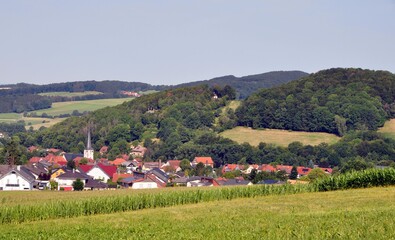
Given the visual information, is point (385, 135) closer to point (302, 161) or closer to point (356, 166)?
point (302, 161)

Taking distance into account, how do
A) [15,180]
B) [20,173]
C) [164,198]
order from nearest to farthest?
[164,198] → [15,180] → [20,173]

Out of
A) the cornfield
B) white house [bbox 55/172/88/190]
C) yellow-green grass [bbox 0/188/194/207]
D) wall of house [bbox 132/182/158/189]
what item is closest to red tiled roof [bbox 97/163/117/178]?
wall of house [bbox 132/182/158/189]

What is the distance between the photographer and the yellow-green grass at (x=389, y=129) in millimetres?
175062

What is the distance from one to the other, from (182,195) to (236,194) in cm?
391

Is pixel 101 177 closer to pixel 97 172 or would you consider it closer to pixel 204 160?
pixel 97 172

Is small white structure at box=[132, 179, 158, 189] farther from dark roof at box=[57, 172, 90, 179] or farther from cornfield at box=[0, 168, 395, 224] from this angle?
cornfield at box=[0, 168, 395, 224]

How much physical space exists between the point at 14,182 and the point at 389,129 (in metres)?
106

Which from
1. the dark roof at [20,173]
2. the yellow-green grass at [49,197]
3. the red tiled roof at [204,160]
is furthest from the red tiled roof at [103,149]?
the yellow-green grass at [49,197]

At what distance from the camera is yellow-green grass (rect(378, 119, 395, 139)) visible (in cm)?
17506

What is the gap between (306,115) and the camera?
190 meters

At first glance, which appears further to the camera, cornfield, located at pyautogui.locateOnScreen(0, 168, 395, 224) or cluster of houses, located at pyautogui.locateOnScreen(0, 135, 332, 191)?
cluster of houses, located at pyautogui.locateOnScreen(0, 135, 332, 191)

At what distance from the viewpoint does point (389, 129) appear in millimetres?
181125

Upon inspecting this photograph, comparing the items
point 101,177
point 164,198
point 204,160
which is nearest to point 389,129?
point 204,160

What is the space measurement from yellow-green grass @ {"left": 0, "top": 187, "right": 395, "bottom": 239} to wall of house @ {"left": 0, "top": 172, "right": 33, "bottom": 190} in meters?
61.6
